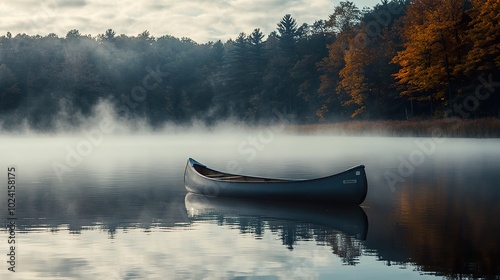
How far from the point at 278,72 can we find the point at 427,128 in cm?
6100

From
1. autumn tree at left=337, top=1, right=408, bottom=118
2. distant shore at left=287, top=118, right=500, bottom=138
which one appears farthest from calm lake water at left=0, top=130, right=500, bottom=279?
autumn tree at left=337, top=1, right=408, bottom=118

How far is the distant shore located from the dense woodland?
4268mm

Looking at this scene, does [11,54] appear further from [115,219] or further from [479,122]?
[115,219]

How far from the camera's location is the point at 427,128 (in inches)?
2852

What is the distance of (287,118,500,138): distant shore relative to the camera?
64.6 m

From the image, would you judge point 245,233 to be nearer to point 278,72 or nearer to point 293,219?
point 293,219

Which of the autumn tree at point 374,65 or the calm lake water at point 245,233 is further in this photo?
the autumn tree at point 374,65

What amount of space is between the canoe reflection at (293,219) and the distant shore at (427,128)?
40620 millimetres

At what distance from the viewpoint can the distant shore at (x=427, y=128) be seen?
64625 mm

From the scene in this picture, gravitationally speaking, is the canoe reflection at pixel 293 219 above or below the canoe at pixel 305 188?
below

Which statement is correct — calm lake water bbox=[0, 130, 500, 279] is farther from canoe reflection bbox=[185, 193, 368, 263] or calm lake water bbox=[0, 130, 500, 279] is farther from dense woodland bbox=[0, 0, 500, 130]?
dense woodland bbox=[0, 0, 500, 130]

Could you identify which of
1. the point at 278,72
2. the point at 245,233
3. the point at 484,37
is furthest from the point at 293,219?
the point at 278,72

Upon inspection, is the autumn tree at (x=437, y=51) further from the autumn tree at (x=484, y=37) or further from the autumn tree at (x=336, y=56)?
the autumn tree at (x=336, y=56)

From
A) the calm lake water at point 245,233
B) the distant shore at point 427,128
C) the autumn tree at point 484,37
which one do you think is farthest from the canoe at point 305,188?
→ the autumn tree at point 484,37
